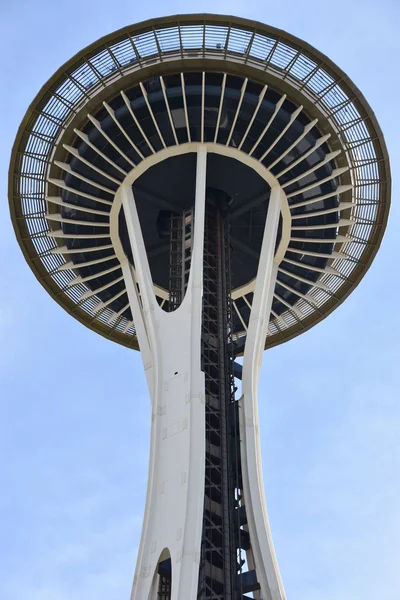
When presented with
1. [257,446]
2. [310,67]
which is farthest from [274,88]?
[257,446]

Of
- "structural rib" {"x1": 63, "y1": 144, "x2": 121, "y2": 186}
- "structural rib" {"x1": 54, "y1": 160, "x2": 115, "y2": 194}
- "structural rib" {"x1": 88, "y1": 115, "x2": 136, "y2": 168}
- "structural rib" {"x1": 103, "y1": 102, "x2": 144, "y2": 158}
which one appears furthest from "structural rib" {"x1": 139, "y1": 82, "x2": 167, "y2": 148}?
"structural rib" {"x1": 54, "y1": 160, "x2": 115, "y2": 194}

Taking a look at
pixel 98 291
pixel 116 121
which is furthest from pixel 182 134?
pixel 98 291

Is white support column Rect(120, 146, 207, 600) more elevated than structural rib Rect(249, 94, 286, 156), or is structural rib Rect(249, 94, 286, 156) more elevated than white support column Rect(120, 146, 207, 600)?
structural rib Rect(249, 94, 286, 156)

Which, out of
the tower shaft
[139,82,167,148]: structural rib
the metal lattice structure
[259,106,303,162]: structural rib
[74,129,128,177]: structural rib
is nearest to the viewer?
the tower shaft

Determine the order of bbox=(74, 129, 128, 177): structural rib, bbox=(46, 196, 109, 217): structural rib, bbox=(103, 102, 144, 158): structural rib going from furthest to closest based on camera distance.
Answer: bbox=(46, 196, 109, 217): structural rib
bbox=(74, 129, 128, 177): structural rib
bbox=(103, 102, 144, 158): structural rib

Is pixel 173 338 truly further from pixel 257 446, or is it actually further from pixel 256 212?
pixel 256 212

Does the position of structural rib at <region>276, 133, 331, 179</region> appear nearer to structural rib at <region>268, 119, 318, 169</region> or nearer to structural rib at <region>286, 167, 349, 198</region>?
structural rib at <region>268, 119, 318, 169</region>

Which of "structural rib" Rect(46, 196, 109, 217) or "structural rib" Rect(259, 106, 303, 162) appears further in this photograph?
"structural rib" Rect(46, 196, 109, 217)
